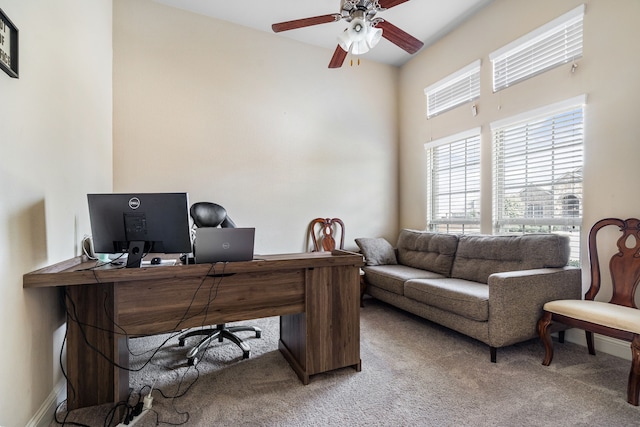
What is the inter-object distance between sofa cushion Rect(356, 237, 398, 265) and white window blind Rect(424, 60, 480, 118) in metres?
1.98

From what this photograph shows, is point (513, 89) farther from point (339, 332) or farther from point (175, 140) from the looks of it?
point (175, 140)

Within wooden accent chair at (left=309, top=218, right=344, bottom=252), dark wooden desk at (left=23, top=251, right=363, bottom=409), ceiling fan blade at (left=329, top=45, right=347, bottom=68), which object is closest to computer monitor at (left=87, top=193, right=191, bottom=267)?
dark wooden desk at (left=23, top=251, right=363, bottom=409)

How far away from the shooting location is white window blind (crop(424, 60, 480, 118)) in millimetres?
3547

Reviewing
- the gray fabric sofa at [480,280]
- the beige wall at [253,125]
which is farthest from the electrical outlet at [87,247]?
the gray fabric sofa at [480,280]

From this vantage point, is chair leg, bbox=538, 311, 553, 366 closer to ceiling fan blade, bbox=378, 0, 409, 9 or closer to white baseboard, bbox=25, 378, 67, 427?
ceiling fan blade, bbox=378, 0, 409, 9

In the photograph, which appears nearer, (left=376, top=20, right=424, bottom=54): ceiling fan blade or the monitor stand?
the monitor stand

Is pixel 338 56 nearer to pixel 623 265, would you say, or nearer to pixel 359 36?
pixel 359 36

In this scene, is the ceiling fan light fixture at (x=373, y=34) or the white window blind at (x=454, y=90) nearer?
the ceiling fan light fixture at (x=373, y=34)

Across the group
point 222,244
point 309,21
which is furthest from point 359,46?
point 222,244

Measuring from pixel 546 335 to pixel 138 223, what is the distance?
2942mm

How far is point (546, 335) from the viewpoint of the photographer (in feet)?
7.28

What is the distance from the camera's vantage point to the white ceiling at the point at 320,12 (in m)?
3.26

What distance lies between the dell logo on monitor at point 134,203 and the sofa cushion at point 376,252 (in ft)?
9.05

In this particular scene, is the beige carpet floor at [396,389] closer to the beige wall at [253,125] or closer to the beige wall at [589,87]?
the beige wall at [589,87]
